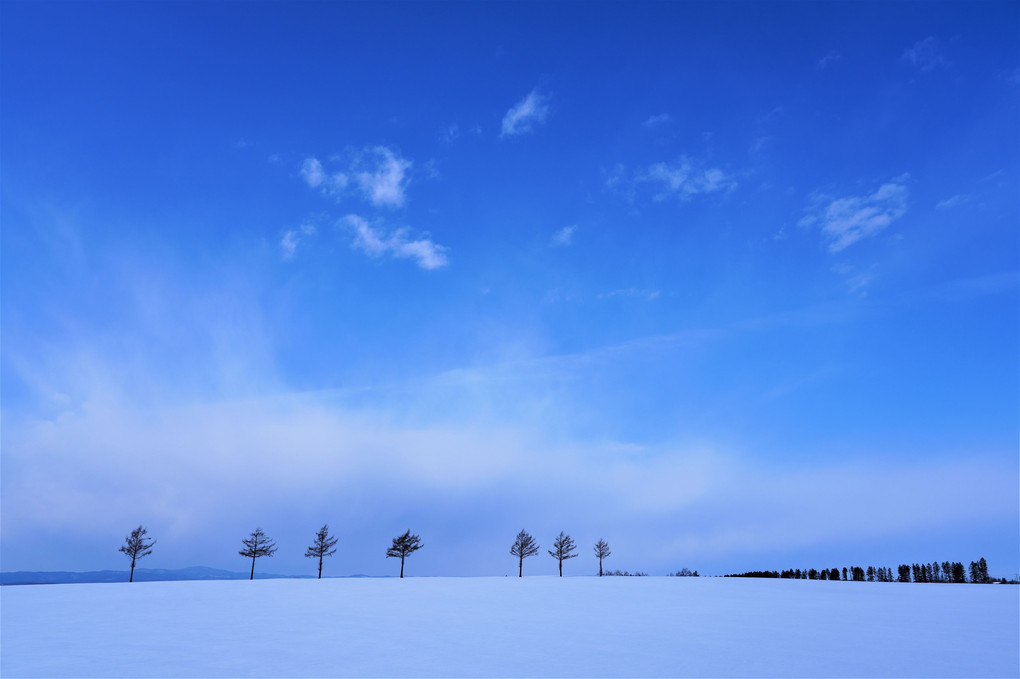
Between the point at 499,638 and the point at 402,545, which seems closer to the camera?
the point at 499,638

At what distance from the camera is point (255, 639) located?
676 inches

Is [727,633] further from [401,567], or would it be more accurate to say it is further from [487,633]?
[401,567]

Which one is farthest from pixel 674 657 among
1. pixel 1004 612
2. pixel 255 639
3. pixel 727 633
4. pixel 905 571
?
pixel 905 571

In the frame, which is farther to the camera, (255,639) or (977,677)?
(255,639)

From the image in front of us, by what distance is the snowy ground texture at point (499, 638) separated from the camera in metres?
13.4

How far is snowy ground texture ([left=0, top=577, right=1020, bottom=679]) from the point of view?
528 inches

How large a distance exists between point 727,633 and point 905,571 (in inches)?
4798

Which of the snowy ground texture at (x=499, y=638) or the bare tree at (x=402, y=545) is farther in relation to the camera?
the bare tree at (x=402, y=545)

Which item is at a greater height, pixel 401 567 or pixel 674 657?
pixel 674 657

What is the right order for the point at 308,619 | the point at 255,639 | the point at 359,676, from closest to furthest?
the point at 359,676 < the point at 255,639 < the point at 308,619

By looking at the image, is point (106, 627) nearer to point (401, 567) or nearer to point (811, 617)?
point (811, 617)

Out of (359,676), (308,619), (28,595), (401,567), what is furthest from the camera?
(401,567)

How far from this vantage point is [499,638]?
57.2ft

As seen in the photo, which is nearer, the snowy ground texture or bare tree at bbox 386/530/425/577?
the snowy ground texture
